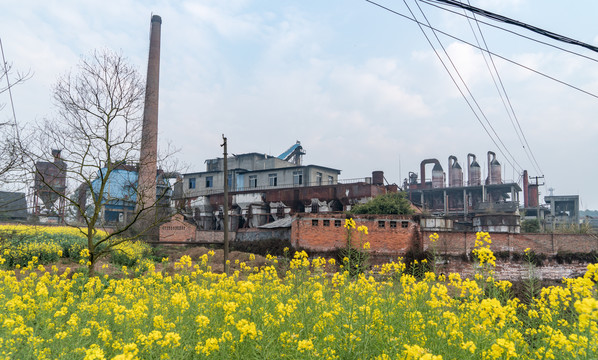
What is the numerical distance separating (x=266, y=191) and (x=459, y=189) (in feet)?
78.9

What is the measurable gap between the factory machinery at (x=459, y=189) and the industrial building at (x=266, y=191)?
1368cm

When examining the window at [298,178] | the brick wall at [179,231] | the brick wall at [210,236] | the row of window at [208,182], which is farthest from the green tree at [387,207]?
the row of window at [208,182]

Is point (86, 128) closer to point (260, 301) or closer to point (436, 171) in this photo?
point (260, 301)

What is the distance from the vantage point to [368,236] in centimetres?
2323

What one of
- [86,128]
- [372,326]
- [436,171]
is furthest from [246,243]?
[436,171]

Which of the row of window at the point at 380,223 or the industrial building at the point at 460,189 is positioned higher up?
the industrial building at the point at 460,189

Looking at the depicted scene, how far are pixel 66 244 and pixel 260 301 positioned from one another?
19.9m

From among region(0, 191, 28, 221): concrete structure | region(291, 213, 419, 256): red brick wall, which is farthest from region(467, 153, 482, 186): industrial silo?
region(0, 191, 28, 221): concrete structure

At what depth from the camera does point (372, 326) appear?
15.5 ft

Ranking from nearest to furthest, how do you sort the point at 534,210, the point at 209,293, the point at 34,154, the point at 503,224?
the point at 209,293
the point at 34,154
the point at 503,224
the point at 534,210

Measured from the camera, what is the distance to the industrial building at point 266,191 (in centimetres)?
3556

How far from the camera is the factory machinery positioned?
49.8 meters

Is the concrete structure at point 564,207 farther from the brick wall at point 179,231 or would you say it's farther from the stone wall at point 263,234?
the brick wall at point 179,231

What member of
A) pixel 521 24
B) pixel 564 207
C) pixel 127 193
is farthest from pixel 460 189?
pixel 521 24
